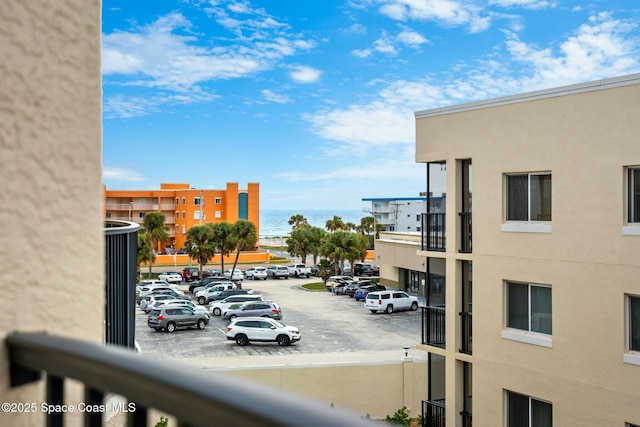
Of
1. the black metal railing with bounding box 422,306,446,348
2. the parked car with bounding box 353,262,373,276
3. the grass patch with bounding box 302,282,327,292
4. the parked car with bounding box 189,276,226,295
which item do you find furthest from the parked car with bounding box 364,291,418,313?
the black metal railing with bounding box 422,306,446,348

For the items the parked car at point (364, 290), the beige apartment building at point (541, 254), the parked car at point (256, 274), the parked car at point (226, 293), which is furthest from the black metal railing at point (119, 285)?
the parked car at point (256, 274)

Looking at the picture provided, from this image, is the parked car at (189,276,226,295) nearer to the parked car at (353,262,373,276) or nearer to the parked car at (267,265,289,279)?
the parked car at (267,265,289,279)

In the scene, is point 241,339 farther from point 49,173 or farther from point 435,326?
point 49,173

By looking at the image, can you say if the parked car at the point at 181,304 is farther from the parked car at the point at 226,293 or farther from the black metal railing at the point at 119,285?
the black metal railing at the point at 119,285

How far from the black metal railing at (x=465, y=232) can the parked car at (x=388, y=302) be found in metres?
23.5

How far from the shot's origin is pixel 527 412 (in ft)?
33.8

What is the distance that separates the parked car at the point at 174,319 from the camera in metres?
29.1

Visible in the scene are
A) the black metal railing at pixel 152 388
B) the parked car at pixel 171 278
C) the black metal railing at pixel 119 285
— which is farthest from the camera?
the parked car at pixel 171 278

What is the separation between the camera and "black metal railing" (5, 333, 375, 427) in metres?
0.85

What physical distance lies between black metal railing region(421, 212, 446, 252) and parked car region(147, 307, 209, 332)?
62.7 ft

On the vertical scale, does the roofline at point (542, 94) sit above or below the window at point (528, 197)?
above

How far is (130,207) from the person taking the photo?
214 ft

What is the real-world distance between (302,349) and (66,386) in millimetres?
24900

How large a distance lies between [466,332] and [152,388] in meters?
11.4
